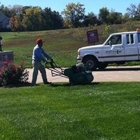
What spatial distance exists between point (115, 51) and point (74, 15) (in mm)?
110008

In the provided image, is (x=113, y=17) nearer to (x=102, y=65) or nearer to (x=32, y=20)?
(x=32, y=20)

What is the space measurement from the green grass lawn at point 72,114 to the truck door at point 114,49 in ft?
30.1

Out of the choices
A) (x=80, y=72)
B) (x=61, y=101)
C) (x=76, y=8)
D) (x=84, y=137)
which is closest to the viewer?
(x=84, y=137)

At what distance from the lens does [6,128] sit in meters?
9.02

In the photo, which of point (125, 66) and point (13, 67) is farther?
point (125, 66)

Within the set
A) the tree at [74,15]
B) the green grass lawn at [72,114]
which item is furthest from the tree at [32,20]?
the green grass lawn at [72,114]

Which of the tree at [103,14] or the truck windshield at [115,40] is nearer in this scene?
the truck windshield at [115,40]

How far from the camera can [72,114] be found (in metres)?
10.0

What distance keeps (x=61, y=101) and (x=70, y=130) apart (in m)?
3.53

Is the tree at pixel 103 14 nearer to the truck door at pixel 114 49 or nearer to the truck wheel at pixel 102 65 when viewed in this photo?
the truck wheel at pixel 102 65

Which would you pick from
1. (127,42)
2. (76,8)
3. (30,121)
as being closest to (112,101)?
(30,121)

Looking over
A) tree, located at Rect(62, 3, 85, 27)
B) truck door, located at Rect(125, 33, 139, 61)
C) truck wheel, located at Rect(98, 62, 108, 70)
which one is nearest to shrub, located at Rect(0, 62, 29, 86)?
truck door, located at Rect(125, 33, 139, 61)

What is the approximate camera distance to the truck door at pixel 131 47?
927 inches

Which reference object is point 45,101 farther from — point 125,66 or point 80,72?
point 125,66
